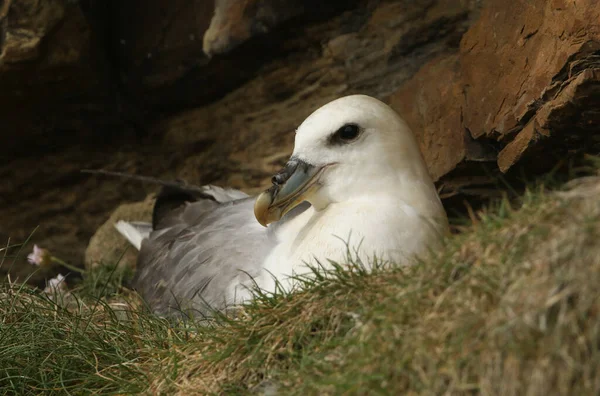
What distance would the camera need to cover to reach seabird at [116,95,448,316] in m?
3.15

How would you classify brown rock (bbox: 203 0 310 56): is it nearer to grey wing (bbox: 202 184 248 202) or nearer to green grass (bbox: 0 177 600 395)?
grey wing (bbox: 202 184 248 202)

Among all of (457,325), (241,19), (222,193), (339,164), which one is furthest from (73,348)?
(241,19)

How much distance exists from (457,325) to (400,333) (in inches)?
7.6

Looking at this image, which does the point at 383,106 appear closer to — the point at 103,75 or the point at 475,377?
the point at 475,377

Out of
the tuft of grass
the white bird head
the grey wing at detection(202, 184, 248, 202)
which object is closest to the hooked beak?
the white bird head

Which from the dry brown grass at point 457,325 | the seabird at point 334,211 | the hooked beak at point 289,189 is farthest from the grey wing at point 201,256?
the dry brown grass at point 457,325

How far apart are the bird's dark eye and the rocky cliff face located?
781mm

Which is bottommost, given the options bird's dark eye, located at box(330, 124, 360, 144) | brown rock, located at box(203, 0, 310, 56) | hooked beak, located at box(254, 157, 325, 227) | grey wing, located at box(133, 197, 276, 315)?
grey wing, located at box(133, 197, 276, 315)

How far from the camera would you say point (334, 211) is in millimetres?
3324

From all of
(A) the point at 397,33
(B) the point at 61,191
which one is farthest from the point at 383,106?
(B) the point at 61,191

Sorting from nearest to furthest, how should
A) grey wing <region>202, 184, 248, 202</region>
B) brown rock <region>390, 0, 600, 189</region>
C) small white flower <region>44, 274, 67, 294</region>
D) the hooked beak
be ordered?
the hooked beak < brown rock <region>390, 0, 600, 189</region> < small white flower <region>44, 274, 67, 294</region> < grey wing <region>202, 184, 248, 202</region>

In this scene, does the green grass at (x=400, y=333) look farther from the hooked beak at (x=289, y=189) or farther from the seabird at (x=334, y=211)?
the hooked beak at (x=289, y=189)

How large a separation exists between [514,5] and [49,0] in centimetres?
Answer: 231

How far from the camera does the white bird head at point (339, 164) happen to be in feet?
Result: 10.9
